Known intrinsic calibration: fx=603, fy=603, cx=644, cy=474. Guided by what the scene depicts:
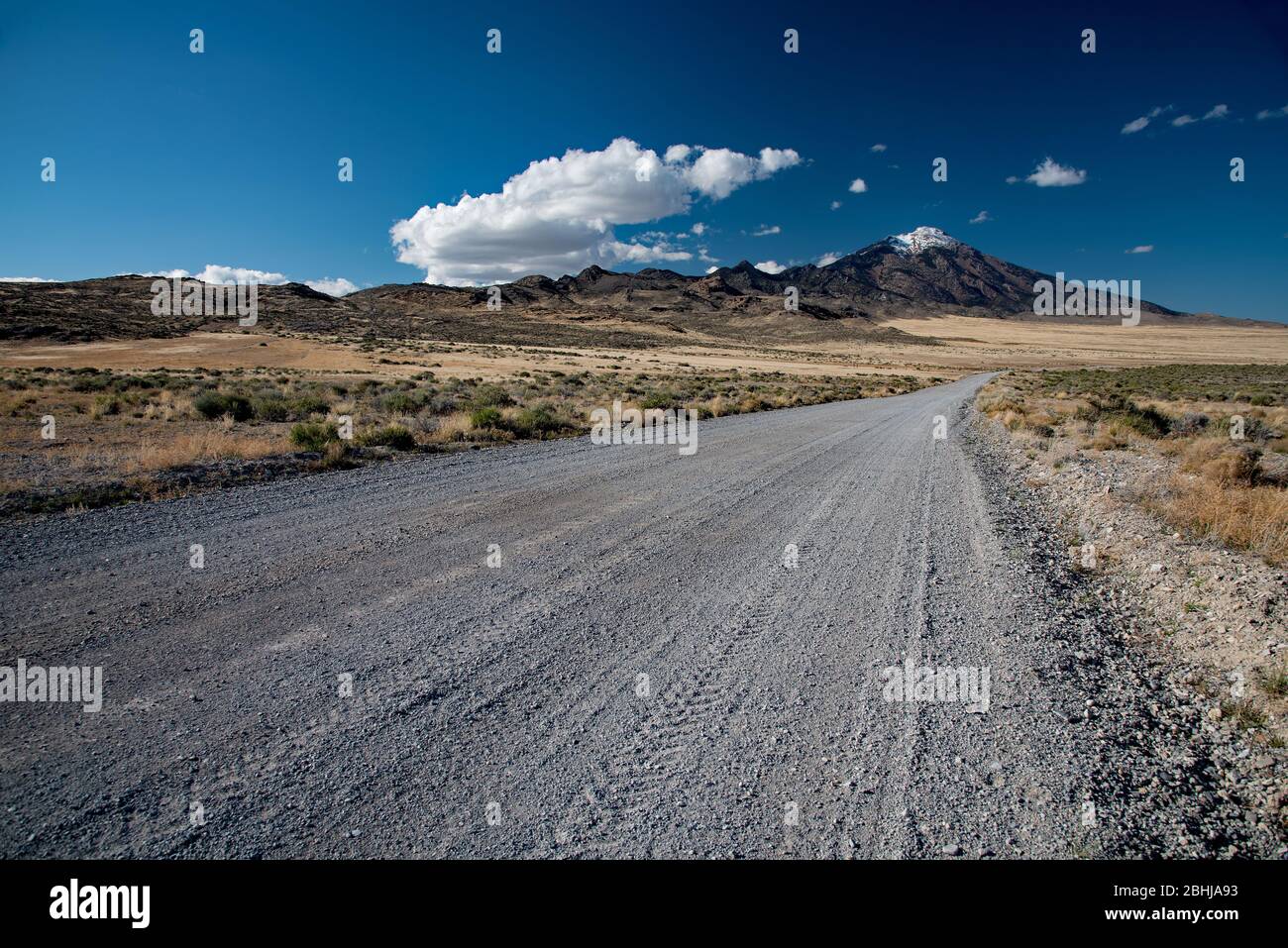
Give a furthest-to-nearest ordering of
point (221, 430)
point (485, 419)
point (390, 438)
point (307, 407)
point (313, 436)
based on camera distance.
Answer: point (307, 407), point (485, 419), point (221, 430), point (390, 438), point (313, 436)

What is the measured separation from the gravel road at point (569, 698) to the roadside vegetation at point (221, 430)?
2370 millimetres

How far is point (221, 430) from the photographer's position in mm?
14281

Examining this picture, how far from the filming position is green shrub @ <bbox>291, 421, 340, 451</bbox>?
38.5 ft

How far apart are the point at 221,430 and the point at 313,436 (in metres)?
4.00

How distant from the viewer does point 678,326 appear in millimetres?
147250

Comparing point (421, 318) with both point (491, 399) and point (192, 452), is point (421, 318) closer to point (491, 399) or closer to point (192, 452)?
point (491, 399)

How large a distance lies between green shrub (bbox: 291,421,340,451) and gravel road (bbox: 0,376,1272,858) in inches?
185

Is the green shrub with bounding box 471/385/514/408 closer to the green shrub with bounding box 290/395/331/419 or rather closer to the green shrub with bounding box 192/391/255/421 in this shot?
the green shrub with bounding box 290/395/331/419

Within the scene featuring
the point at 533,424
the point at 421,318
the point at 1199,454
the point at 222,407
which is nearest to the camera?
the point at 1199,454

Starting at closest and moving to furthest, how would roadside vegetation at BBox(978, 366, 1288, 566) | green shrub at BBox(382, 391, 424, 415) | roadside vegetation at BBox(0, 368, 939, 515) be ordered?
roadside vegetation at BBox(978, 366, 1288, 566) → roadside vegetation at BBox(0, 368, 939, 515) → green shrub at BBox(382, 391, 424, 415)

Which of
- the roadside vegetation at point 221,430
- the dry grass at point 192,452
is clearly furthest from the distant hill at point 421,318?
the dry grass at point 192,452

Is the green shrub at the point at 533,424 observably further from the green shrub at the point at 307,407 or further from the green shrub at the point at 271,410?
the green shrub at the point at 271,410

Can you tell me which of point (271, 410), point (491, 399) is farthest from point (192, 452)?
point (491, 399)

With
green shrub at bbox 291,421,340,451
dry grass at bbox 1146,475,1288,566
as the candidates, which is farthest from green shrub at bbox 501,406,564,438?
dry grass at bbox 1146,475,1288,566
